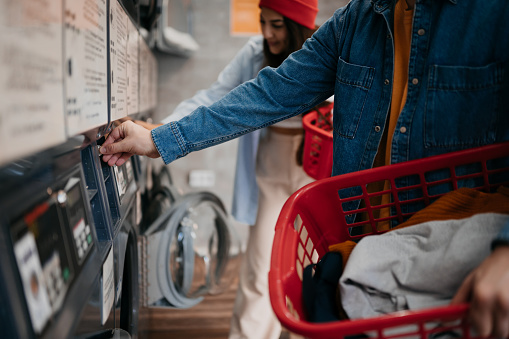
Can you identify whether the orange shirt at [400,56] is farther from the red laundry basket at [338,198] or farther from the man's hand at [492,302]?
the man's hand at [492,302]

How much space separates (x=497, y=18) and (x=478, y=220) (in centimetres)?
40

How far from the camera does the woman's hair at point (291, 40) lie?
1718 mm

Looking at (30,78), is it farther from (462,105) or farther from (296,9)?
(296,9)

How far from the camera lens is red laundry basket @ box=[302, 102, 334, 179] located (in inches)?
58.7

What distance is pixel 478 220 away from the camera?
641 mm

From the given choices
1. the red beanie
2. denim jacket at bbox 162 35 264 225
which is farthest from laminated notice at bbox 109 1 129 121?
the red beanie

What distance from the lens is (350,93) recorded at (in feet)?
3.19

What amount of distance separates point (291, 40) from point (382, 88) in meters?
0.91

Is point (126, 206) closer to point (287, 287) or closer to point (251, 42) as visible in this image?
point (287, 287)

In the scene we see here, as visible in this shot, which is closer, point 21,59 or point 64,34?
point 21,59

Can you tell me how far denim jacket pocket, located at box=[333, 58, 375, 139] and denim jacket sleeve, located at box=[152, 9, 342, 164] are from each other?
0.07 m

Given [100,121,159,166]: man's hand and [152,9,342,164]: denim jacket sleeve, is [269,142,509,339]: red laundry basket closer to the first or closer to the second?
[152,9,342,164]: denim jacket sleeve

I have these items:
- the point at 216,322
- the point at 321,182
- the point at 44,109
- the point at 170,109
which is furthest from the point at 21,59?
the point at 170,109

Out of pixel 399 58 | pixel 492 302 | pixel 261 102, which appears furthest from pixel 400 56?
pixel 492 302
